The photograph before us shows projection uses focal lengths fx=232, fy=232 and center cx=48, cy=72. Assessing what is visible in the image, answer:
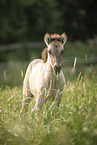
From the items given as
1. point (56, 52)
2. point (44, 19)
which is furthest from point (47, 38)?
point (44, 19)

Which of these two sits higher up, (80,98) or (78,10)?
(78,10)

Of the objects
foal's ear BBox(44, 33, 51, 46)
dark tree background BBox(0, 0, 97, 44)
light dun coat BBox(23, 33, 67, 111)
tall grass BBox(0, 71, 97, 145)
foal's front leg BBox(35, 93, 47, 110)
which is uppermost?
dark tree background BBox(0, 0, 97, 44)

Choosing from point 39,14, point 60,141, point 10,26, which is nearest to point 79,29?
point 39,14

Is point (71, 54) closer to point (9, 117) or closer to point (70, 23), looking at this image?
point (70, 23)

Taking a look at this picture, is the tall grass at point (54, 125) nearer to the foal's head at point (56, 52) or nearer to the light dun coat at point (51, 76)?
the light dun coat at point (51, 76)

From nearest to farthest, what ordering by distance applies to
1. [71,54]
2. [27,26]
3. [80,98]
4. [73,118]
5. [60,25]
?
[73,118], [80,98], [71,54], [27,26], [60,25]

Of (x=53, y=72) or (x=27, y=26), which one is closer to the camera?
(x=53, y=72)

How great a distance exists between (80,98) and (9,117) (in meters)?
1.41

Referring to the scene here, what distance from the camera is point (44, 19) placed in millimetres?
20500

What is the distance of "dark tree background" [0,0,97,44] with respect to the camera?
18.2 m

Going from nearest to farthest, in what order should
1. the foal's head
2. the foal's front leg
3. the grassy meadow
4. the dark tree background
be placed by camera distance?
the grassy meadow
the foal's head
the foal's front leg
the dark tree background

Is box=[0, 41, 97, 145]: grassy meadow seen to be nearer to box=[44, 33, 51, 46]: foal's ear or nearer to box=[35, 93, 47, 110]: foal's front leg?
box=[35, 93, 47, 110]: foal's front leg

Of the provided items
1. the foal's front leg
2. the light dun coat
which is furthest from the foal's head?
the foal's front leg

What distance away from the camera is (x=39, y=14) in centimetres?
1997
